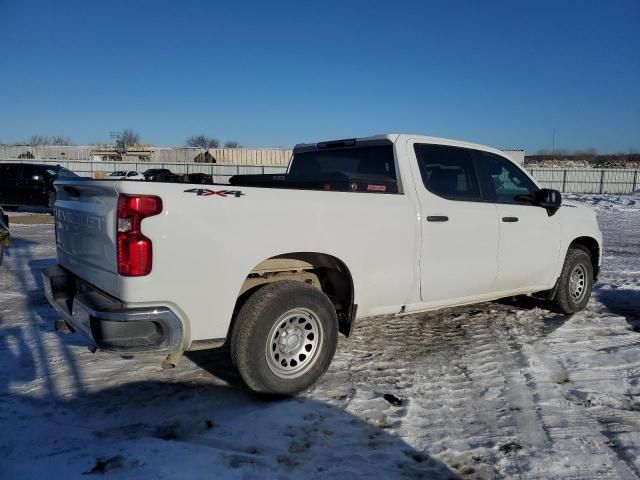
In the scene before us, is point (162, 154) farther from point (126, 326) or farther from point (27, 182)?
point (126, 326)

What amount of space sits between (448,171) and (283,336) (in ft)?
7.45

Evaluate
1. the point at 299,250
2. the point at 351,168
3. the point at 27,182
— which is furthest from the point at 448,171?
the point at 27,182

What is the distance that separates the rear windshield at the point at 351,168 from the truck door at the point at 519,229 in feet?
3.67

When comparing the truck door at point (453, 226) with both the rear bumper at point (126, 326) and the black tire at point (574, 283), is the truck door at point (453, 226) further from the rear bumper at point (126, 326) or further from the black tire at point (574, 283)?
the rear bumper at point (126, 326)

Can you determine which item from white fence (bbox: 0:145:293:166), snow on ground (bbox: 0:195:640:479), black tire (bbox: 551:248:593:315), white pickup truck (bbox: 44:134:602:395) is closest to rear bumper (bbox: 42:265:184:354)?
white pickup truck (bbox: 44:134:602:395)

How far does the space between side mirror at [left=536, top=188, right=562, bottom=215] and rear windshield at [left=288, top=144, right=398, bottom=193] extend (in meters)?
1.88

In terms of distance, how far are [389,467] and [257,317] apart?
125 centimetres

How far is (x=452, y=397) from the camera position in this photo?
3.73 m

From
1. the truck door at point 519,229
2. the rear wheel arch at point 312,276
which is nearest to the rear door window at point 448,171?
the truck door at point 519,229

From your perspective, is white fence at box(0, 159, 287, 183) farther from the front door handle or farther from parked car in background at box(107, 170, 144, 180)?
the front door handle

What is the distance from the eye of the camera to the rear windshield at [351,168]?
425 centimetres

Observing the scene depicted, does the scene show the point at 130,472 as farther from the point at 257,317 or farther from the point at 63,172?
the point at 63,172

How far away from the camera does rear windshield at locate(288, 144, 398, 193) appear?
4250mm

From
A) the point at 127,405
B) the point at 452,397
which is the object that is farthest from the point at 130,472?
the point at 452,397
